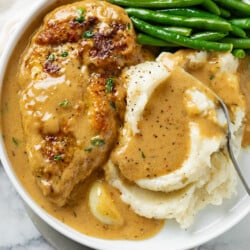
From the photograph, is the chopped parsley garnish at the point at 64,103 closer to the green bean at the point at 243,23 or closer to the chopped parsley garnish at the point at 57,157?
the chopped parsley garnish at the point at 57,157

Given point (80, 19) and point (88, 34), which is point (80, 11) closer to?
point (80, 19)

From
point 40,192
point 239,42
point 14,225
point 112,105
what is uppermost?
point 239,42

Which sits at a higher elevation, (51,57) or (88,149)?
(51,57)

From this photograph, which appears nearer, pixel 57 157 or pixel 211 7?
pixel 57 157

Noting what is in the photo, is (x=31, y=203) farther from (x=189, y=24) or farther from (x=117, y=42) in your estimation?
(x=189, y=24)

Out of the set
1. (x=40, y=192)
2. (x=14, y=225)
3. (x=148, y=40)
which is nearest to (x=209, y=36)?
(x=148, y=40)

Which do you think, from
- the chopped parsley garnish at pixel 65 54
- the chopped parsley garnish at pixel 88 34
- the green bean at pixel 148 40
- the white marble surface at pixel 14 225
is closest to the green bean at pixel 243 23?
the green bean at pixel 148 40

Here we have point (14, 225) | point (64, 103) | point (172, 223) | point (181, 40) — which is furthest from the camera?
point (14, 225)

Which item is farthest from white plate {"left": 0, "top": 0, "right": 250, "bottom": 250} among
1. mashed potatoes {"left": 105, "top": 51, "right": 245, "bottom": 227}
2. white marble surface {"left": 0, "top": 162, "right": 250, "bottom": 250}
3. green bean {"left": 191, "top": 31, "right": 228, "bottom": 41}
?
green bean {"left": 191, "top": 31, "right": 228, "bottom": 41}
